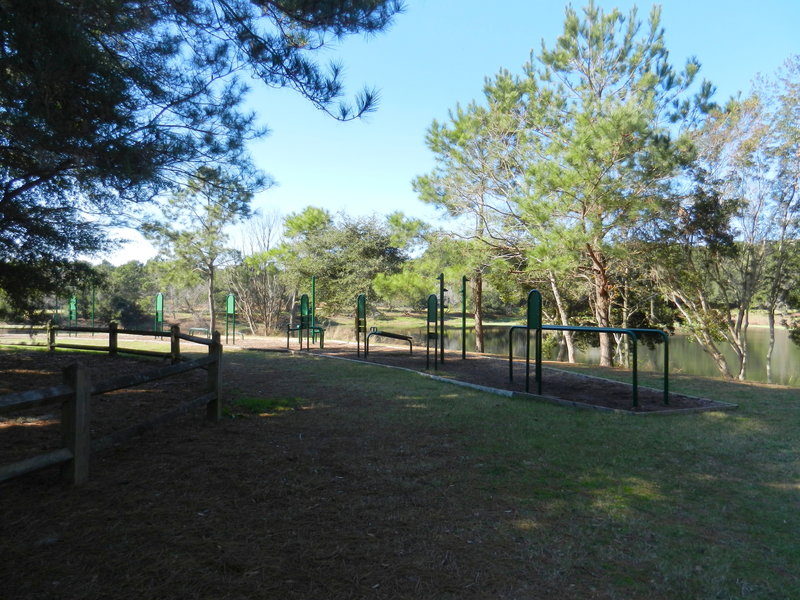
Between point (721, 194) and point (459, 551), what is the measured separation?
658 inches

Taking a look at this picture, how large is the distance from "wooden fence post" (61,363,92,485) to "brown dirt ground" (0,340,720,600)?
12cm

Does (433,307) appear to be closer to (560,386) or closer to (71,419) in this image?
(560,386)

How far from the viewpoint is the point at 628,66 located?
15.7m

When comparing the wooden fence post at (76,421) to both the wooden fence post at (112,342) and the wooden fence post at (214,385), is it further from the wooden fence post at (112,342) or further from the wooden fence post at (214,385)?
the wooden fence post at (112,342)

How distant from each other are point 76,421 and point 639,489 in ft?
12.5

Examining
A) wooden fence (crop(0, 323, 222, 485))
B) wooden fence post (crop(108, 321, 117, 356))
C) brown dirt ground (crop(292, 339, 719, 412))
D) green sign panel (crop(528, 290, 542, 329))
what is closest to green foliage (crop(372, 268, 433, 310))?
brown dirt ground (crop(292, 339, 719, 412))

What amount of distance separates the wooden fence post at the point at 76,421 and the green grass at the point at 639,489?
261 cm

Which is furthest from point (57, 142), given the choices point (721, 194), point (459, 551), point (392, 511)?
point (721, 194)

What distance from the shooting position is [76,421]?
3.49 metres

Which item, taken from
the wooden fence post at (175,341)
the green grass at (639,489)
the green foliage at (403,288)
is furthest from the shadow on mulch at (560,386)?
the green foliage at (403,288)

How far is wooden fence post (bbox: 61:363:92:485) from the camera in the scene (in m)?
3.46

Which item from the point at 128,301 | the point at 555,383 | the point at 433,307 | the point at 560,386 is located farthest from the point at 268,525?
the point at 128,301

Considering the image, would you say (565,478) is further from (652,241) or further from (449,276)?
(449,276)

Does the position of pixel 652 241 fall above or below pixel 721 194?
below
